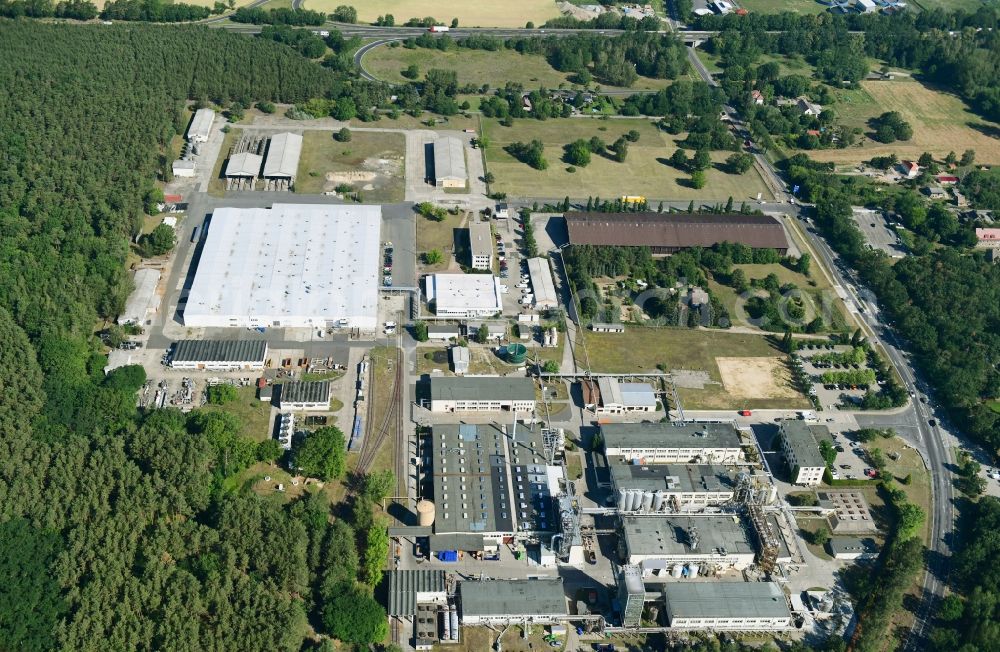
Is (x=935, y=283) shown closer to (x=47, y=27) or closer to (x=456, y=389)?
Result: (x=456, y=389)

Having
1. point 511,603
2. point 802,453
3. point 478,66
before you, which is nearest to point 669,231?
point 802,453

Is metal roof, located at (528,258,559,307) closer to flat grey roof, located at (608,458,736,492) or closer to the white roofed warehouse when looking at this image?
the white roofed warehouse

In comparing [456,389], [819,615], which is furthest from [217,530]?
[819,615]

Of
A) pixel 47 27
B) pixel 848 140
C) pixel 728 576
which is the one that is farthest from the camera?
pixel 47 27

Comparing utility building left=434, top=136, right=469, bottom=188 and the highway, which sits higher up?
utility building left=434, top=136, right=469, bottom=188

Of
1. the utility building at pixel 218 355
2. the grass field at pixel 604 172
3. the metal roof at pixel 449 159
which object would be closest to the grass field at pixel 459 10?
the grass field at pixel 604 172

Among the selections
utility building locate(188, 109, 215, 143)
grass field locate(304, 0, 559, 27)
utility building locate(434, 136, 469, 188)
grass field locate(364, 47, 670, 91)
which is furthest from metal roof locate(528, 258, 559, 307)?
grass field locate(304, 0, 559, 27)
